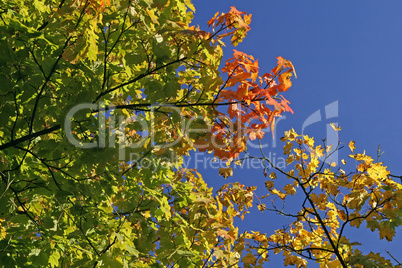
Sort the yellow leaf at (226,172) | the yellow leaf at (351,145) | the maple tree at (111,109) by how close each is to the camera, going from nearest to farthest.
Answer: the maple tree at (111,109), the yellow leaf at (226,172), the yellow leaf at (351,145)

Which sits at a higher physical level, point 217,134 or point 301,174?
point 301,174

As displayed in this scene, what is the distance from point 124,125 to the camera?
458 centimetres

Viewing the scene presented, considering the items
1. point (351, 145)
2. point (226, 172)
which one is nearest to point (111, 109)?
point (226, 172)

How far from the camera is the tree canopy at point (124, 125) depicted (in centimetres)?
329

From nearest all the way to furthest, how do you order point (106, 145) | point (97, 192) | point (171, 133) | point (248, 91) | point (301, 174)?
point (248, 91), point (106, 145), point (97, 192), point (171, 133), point (301, 174)

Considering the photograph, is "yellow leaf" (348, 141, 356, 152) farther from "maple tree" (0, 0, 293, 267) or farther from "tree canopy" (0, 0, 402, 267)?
"maple tree" (0, 0, 293, 267)

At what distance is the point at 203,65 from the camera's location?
3863 mm

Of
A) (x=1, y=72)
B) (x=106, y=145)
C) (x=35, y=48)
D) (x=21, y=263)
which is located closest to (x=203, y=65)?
(x=106, y=145)

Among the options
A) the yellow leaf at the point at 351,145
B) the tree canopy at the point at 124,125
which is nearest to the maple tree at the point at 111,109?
the tree canopy at the point at 124,125

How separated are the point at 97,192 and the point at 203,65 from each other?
1925 millimetres

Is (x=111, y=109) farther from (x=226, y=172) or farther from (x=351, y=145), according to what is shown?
(x=351, y=145)

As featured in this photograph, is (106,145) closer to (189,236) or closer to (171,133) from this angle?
(171,133)

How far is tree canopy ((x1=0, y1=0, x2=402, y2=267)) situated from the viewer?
10.8 ft

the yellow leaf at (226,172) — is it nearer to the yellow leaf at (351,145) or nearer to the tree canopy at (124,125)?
the tree canopy at (124,125)
